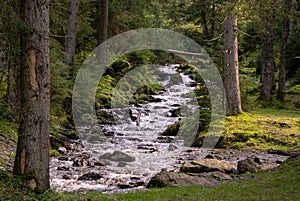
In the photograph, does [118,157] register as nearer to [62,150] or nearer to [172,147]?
[62,150]

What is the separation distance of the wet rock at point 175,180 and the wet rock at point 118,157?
322cm

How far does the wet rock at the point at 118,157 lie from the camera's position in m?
13.1

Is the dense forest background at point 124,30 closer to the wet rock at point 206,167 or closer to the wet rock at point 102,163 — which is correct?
the wet rock at point 102,163

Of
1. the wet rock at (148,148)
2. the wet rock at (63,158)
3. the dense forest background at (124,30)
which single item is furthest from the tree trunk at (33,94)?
the wet rock at (148,148)

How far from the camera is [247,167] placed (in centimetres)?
1110

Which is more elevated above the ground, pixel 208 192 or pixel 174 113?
pixel 174 113

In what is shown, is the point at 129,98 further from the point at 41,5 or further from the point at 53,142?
the point at 41,5

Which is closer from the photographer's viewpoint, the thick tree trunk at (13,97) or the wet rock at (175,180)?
the wet rock at (175,180)

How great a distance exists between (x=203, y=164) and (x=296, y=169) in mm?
2629

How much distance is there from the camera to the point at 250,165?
11203mm

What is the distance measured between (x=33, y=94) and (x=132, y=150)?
8045 mm

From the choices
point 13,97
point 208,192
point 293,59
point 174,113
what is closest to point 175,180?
point 208,192

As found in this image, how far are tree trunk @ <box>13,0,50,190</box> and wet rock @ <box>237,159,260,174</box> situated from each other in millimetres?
5969

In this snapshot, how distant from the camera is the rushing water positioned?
33.9 feet
